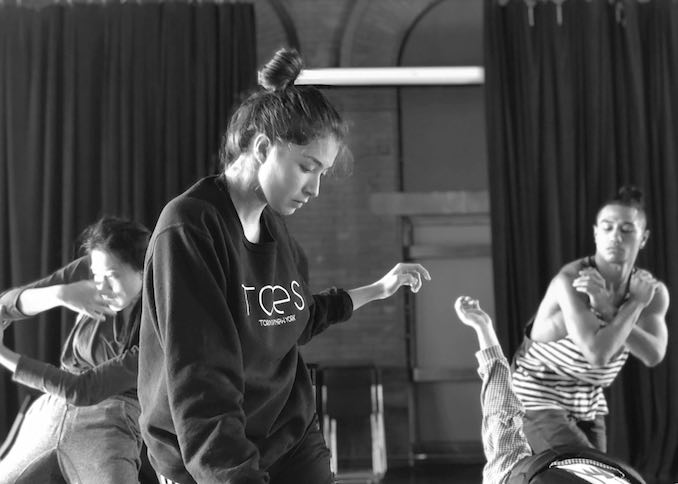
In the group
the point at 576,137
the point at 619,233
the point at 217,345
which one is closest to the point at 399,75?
the point at 576,137

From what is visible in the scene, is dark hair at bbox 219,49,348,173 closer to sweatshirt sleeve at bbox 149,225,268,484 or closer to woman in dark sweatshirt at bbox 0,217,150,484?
sweatshirt sleeve at bbox 149,225,268,484

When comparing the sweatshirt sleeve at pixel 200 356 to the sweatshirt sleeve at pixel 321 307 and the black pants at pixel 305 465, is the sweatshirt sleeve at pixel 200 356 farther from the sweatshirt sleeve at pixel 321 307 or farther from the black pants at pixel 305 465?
the sweatshirt sleeve at pixel 321 307

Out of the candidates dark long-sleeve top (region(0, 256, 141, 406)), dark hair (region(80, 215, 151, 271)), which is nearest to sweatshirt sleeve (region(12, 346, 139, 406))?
dark long-sleeve top (region(0, 256, 141, 406))

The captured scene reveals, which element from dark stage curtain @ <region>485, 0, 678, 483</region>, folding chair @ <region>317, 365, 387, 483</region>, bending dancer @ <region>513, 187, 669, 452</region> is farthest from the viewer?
dark stage curtain @ <region>485, 0, 678, 483</region>

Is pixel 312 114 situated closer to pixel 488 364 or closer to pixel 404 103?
pixel 488 364

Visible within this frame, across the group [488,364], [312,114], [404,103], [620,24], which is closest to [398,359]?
[404,103]

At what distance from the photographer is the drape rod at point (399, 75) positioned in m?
4.99

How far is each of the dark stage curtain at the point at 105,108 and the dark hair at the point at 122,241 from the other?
2126mm

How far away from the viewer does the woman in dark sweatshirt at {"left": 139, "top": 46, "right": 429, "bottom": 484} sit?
124 cm

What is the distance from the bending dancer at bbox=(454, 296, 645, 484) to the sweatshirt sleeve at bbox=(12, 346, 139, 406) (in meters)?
1.01

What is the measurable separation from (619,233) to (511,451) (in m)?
1.15

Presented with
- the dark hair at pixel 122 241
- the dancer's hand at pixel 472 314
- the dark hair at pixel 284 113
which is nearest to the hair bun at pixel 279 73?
the dark hair at pixel 284 113

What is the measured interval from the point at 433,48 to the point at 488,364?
3.24 meters

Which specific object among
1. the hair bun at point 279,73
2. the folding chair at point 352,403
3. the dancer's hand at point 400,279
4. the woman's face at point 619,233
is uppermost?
the hair bun at point 279,73
